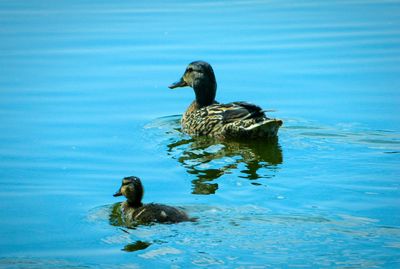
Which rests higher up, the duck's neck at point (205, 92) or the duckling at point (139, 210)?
the duck's neck at point (205, 92)

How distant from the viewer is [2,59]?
534 inches

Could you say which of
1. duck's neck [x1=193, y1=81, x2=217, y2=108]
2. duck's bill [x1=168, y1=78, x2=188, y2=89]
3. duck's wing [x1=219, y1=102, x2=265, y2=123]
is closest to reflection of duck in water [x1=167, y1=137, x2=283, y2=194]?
duck's wing [x1=219, y1=102, x2=265, y2=123]

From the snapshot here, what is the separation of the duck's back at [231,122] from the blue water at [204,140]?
157mm

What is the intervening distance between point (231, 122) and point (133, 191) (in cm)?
261

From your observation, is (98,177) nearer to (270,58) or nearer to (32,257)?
(32,257)

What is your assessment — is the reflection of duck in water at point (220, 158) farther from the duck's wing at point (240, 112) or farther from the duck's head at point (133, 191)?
the duck's head at point (133, 191)

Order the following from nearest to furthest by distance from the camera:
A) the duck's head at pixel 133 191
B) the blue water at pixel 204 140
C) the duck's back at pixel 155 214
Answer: the blue water at pixel 204 140 < the duck's back at pixel 155 214 < the duck's head at pixel 133 191

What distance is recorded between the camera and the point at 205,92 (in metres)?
10.9

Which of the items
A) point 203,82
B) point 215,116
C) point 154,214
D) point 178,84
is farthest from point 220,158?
point 178,84

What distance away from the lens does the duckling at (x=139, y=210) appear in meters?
7.02

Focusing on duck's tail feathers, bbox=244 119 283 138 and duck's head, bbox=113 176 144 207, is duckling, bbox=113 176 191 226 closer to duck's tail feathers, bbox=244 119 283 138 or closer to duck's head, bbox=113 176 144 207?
duck's head, bbox=113 176 144 207

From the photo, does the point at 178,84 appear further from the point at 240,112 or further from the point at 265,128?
the point at 265,128

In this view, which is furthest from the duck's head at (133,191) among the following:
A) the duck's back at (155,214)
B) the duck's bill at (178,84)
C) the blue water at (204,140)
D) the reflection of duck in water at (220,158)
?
the duck's bill at (178,84)

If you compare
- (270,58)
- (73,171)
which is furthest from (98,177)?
(270,58)
